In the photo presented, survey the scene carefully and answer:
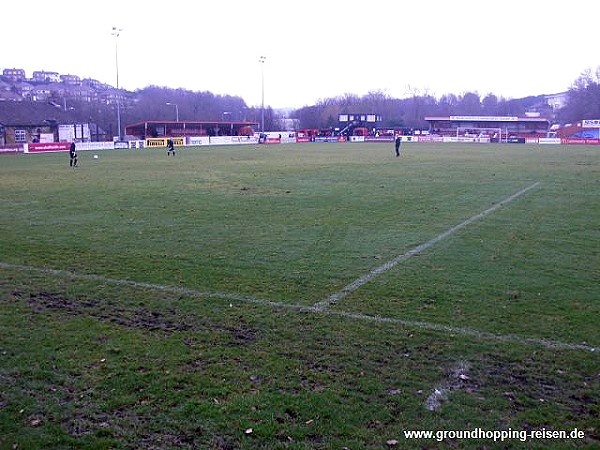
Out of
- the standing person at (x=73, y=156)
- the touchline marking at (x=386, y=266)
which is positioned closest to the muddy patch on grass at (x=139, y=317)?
the touchline marking at (x=386, y=266)

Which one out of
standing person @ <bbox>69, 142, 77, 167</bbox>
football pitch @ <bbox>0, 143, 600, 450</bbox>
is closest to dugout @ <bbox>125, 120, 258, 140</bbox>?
standing person @ <bbox>69, 142, 77, 167</bbox>

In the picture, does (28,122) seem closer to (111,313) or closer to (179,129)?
(179,129)

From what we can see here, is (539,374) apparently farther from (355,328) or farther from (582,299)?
(582,299)

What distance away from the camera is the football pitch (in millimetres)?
5148

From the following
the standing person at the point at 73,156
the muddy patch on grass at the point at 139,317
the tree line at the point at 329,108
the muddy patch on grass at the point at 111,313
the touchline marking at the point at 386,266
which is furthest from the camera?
the tree line at the point at 329,108

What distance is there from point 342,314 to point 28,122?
78194 millimetres

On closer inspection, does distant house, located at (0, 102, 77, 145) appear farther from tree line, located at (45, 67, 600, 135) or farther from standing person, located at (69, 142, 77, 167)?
standing person, located at (69, 142, 77, 167)

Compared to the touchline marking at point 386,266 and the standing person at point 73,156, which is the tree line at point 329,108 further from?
the touchline marking at point 386,266

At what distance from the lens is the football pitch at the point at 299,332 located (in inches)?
203

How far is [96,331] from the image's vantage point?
7.37 m

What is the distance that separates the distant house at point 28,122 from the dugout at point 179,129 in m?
13.1

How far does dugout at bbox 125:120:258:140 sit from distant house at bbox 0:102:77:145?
13.1 meters

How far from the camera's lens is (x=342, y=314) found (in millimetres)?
8117

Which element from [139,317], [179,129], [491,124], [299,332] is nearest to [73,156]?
[139,317]
